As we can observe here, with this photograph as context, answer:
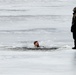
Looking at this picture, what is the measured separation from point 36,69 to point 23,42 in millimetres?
5956

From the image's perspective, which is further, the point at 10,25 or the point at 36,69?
the point at 10,25

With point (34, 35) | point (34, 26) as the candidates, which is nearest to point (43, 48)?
point (34, 35)

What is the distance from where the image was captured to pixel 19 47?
1658cm

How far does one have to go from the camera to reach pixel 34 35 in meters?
19.9

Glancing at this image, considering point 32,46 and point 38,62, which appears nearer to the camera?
point 38,62

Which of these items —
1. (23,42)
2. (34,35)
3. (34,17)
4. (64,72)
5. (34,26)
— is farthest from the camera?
(34,17)

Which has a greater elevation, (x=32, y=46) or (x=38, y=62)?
(x=32, y=46)

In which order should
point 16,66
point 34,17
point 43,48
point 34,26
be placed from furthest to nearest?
point 34,17 < point 34,26 < point 43,48 < point 16,66

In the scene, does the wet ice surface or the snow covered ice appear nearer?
the wet ice surface

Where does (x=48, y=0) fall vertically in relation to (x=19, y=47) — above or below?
above

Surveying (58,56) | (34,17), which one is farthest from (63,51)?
(34,17)

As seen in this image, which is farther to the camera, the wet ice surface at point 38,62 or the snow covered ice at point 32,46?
the snow covered ice at point 32,46

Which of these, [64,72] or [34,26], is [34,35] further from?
[64,72]

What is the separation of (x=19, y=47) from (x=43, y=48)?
84 centimetres
